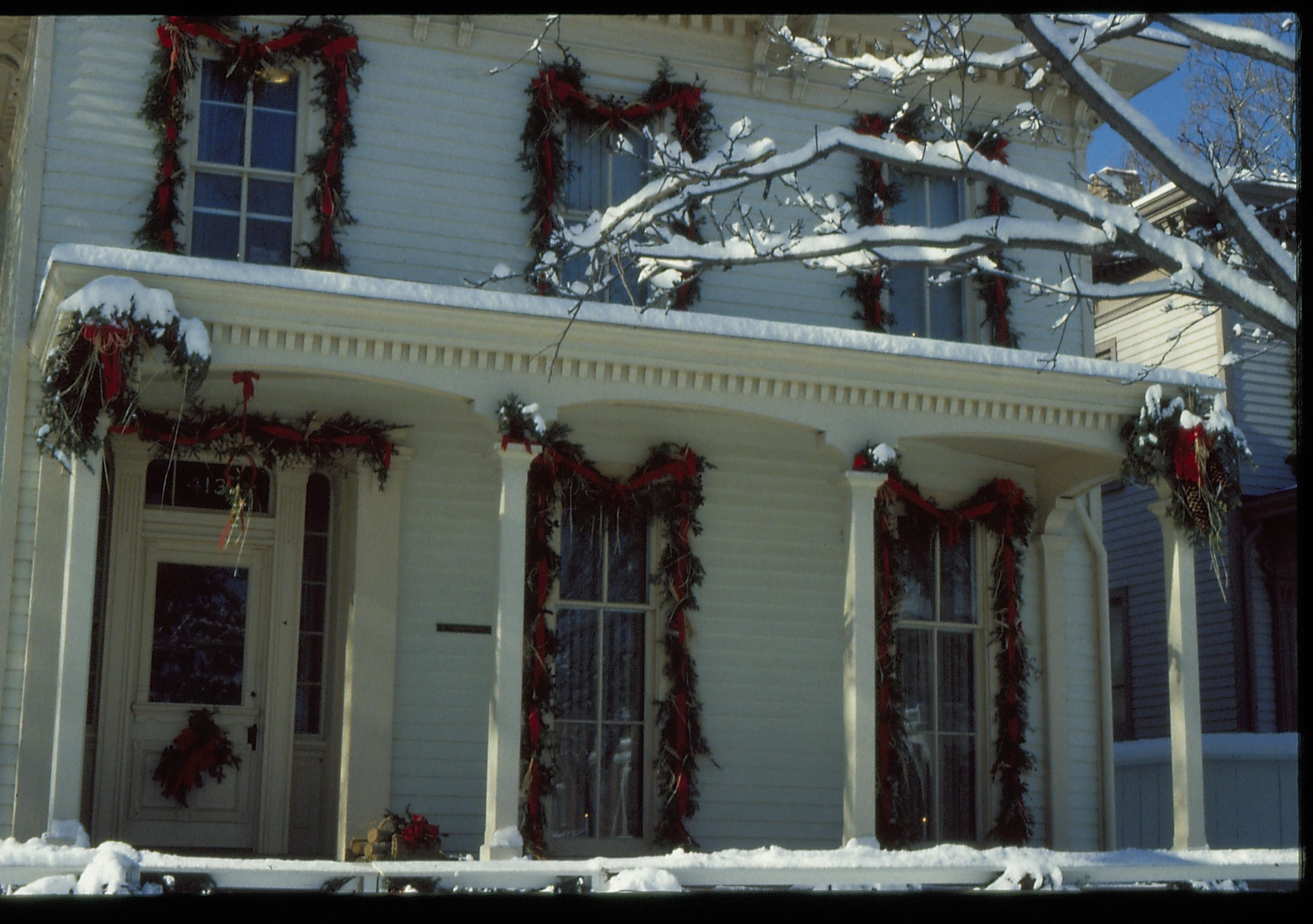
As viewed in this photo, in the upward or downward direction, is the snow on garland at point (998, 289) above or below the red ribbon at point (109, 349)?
above

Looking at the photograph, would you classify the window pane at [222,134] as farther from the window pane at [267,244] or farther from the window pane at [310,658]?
the window pane at [310,658]

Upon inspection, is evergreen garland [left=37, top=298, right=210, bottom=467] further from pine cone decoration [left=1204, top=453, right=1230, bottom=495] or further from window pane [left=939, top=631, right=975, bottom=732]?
pine cone decoration [left=1204, top=453, right=1230, bottom=495]

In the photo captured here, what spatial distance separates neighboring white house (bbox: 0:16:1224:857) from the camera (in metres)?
9.69

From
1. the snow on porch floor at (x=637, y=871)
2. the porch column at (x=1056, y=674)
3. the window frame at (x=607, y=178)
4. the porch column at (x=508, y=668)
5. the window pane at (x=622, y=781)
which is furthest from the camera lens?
the porch column at (x=1056, y=674)

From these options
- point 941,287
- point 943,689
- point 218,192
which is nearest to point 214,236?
point 218,192

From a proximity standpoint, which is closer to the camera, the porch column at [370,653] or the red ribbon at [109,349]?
the red ribbon at [109,349]

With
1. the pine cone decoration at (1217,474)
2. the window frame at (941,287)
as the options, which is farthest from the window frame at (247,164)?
the pine cone decoration at (1217,474)

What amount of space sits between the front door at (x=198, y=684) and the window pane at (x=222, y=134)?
2815 mm

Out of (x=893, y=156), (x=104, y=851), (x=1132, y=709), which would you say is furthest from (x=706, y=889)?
(x=1132, y=709)

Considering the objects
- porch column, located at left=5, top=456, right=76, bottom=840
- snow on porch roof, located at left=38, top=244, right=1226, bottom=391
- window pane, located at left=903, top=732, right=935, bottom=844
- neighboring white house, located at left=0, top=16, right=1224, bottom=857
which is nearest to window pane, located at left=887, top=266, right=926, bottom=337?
neighboring white house, located at left=0, top=16, right=1224, bottom=857

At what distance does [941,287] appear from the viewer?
517 inches

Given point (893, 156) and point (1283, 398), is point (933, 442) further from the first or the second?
point (1283, 398)

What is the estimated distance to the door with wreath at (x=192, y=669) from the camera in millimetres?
10430

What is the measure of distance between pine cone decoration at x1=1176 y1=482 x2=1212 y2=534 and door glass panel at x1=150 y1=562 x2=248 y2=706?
665 centimetres
